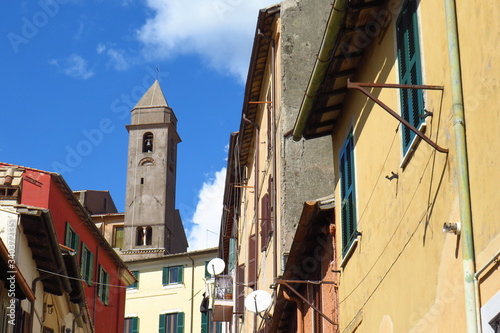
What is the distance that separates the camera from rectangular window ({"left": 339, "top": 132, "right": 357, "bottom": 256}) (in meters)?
10.9

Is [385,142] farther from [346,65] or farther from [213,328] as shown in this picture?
[213,328]

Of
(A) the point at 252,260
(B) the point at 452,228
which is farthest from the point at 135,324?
(B) the point at 452,228

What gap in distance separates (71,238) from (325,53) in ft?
66.0

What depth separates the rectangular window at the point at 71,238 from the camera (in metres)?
28.0

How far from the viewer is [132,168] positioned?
7612cm

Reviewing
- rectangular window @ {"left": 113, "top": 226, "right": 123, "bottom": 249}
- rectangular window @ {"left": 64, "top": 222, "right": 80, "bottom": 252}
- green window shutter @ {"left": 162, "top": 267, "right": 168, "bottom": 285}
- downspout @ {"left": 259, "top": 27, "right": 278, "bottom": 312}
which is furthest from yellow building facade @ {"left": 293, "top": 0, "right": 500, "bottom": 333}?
rectangular window @ {"left": 113, "top": 226, "right": 123, "bottom": 249}

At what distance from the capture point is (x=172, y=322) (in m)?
53.6

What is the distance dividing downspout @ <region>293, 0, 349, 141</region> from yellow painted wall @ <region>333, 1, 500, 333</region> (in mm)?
445

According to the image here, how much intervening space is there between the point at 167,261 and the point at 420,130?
47729mm

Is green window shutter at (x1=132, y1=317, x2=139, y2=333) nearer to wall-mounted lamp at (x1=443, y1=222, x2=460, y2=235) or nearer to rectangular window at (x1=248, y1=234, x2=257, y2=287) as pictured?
rectangular window at (x1=248, y1=234, x2=257, y2=287)

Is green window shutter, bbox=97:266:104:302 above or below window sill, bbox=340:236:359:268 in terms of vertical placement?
above

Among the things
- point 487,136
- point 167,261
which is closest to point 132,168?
point 167,261

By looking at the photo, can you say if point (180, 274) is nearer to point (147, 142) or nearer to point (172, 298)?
point (172, 298)

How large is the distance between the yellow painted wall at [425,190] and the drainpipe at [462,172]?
0.07 metres
